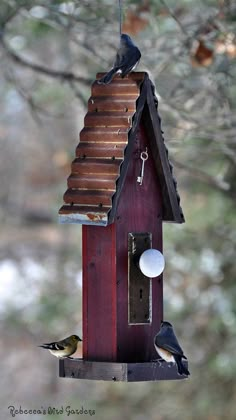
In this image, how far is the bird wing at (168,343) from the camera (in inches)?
157

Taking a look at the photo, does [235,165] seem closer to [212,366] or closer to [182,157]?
[182,157]

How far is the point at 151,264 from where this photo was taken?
4.03 m

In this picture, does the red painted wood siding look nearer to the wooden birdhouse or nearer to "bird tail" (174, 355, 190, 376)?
the wooden birdhouse

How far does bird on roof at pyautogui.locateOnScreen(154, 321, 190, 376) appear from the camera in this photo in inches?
157

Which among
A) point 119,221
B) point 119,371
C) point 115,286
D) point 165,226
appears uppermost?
point 165,226

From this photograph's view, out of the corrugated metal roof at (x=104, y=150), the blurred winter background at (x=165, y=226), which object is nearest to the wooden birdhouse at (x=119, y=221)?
the corrugated metal roof at (x=104, y=150)

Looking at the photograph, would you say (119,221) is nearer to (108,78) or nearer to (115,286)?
(115,286)

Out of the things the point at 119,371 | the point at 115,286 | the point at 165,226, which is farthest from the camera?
the point at 165,226

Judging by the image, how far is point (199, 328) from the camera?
9633mm

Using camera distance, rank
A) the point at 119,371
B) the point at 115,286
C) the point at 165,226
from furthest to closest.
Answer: the point at 165,226 → the point at 115,286 → the point at 119,371

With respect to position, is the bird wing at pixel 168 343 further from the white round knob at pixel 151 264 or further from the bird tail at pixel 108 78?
the bird tail at pixel 108 78

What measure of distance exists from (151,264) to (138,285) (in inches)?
7.4

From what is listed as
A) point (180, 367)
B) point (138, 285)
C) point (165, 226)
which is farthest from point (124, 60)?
point (165, 226)

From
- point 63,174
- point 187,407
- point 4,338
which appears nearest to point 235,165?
point 187,407
